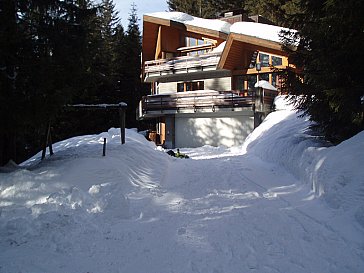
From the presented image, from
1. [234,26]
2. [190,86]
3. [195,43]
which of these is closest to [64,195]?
[234,26]

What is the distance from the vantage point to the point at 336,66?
7.42m

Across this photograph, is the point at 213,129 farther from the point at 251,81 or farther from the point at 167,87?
the point at 167,87

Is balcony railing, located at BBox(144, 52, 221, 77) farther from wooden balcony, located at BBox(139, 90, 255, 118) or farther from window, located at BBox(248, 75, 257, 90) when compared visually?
window, located at BBox(248, 75, 257, 90)

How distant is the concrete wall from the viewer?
2277 centimetres

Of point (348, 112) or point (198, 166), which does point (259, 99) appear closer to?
point (198, 166)

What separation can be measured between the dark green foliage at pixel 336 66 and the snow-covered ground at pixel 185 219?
83 centimetres

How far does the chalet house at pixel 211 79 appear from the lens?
2220cm

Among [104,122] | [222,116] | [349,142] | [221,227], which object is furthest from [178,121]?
[221,227]

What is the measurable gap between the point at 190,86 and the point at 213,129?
5.63 meters

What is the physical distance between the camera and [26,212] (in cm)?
547

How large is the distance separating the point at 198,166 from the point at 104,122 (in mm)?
23848

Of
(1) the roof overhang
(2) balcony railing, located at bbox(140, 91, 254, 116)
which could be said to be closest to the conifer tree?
(2) balcony railing, located at bbox(140, 91, 254, 116)

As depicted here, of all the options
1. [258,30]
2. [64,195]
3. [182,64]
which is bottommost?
[64,195]

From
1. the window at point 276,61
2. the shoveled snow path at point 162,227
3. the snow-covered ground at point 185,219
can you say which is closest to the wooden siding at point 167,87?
the window at point 276,61
